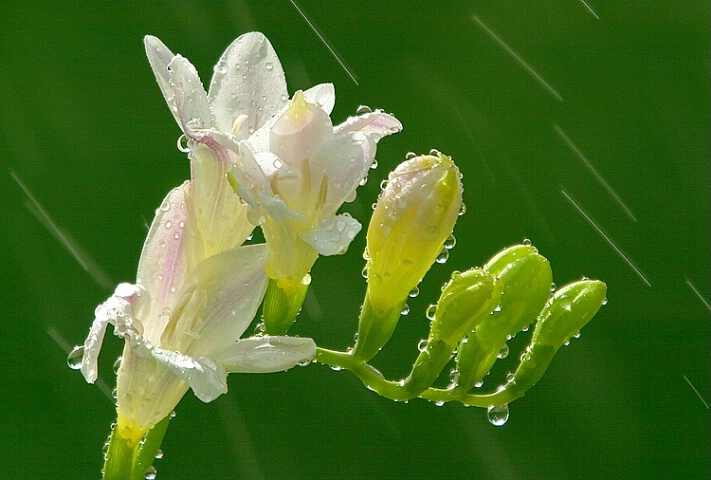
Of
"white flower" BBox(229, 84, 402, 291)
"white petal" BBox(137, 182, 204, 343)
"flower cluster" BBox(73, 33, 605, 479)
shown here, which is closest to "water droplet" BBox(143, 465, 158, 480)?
"flower cluster" BBox(73, 33, 605, 479)

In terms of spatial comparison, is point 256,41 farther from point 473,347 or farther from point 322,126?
point 473,347

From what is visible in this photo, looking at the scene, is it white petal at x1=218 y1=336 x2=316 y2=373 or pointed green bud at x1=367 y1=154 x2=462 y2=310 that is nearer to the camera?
white petal at x1=218 y1=336 x2=316 y2=373

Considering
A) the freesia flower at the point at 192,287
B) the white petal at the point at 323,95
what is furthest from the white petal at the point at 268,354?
the white petal at the point at 323,95

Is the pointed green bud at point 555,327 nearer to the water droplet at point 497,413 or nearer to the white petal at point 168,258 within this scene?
the water droplet at point 497,413

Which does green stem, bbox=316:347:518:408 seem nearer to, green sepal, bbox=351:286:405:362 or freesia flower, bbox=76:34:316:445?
green sepal, bbox=351:286:405:362

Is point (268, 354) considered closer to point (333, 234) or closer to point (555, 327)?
point (333, 234)

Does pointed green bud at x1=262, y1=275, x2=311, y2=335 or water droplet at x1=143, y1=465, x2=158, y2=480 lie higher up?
pointed green bud at x1=262, y1=275, x2=311, y2=335

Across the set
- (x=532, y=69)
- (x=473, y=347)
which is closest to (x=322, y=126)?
(x=473, y=347)
